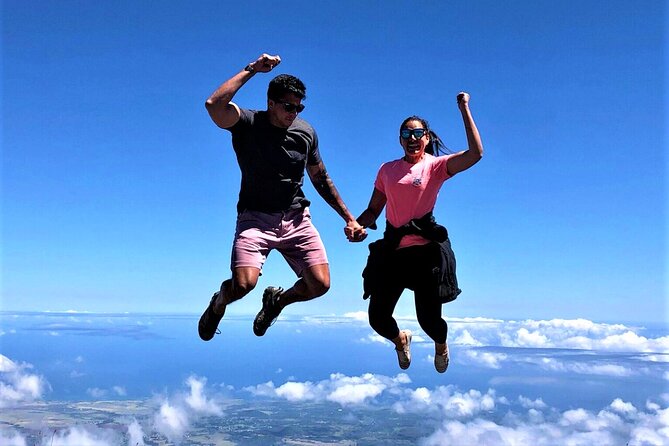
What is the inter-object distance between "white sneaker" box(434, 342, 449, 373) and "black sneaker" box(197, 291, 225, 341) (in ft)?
9.85

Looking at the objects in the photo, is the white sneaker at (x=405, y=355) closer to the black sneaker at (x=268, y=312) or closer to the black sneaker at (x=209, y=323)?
the black sneaker at (x=268, y=312)

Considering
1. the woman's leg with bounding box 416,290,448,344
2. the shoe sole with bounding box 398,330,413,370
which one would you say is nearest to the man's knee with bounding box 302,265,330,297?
the woman's leg with bounding box 416,290,448,344

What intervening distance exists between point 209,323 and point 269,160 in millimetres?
2286

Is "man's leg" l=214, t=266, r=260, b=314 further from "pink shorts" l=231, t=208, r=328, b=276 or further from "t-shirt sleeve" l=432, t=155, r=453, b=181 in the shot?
"t-shirt sleeve" l=432, t=155, r=453, b=181

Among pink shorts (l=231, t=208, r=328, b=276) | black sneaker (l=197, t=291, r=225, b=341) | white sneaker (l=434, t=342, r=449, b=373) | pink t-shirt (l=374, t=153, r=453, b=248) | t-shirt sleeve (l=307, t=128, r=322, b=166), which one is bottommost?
white sneaker (l=434, t=342, r=449, b=373)

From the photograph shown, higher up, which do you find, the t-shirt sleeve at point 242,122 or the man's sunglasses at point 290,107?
the man's sunglasses at point 290,107

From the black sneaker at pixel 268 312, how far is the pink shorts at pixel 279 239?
0.55 m

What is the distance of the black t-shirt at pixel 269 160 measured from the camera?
764 cm

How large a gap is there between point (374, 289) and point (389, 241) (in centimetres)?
65

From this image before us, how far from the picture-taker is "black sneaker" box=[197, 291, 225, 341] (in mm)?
8320

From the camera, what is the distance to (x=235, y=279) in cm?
771

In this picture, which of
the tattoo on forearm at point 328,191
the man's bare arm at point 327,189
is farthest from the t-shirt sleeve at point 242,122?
the tattoo on forearm at point 328,191

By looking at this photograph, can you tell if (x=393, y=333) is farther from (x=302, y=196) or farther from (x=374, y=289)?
(x=302, y=196)

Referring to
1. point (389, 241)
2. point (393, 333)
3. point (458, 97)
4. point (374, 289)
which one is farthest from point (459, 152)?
point (393, 333)
